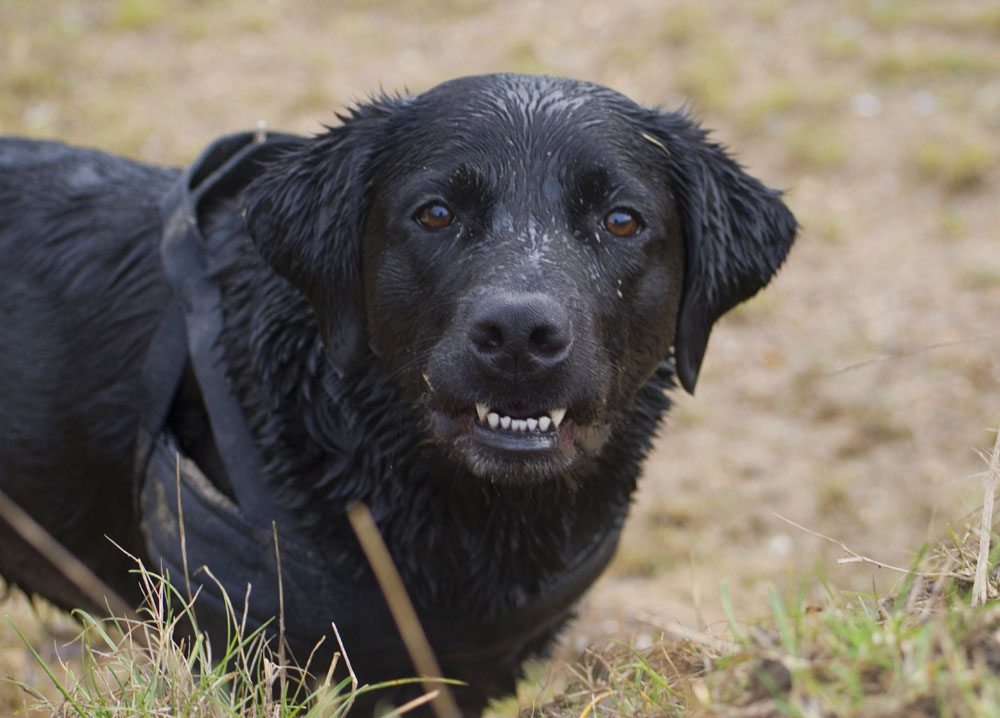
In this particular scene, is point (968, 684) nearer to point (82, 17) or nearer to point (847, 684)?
point (847, 684)

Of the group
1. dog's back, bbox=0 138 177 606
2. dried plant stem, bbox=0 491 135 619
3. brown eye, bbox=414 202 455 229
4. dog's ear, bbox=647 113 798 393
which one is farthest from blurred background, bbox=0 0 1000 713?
brown eye, bbox=414 202 455 229

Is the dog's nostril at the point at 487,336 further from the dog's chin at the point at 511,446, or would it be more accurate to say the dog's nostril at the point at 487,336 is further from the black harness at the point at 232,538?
the black harness at the point at 232,538

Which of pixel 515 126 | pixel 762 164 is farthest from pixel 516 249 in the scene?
pixel 762 164

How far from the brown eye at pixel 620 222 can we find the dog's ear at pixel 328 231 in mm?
682

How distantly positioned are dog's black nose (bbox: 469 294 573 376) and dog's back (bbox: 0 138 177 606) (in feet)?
4.06

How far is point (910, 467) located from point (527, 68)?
13.3 feet

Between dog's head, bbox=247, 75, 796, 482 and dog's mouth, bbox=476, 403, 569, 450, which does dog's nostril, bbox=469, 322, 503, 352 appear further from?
dog's mouth, bbox=476, 403, 569, 450

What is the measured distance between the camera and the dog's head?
2543 mm

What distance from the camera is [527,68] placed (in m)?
7.50

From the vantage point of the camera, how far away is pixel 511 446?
102 inches

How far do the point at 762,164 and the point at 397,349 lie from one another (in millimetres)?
4548

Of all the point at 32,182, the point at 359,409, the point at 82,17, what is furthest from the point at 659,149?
the point at 82,17

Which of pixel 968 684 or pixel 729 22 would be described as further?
pixel 729 22

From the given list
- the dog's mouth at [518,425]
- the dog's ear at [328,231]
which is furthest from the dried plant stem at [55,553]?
the dog's mouth at [518,425]
